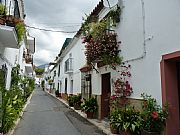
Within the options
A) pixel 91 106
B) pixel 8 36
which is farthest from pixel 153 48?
pixel 91 106

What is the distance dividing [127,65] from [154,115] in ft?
9.85

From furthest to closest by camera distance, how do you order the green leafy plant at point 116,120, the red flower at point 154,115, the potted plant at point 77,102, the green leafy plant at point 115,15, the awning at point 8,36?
the potted plant at point 77,102
the green leafy plant at point 115,15
the awning at point 8,36
the green leafy plant at point 116,120
the red flower at point 154,115

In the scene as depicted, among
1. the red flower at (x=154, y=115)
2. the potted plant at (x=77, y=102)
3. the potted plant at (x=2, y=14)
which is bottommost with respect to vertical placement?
the potted plant at (x=77, y=102)

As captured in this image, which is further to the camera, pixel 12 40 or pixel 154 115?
pixel 12 40

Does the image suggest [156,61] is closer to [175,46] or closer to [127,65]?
[175,46]

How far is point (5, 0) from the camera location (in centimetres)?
926

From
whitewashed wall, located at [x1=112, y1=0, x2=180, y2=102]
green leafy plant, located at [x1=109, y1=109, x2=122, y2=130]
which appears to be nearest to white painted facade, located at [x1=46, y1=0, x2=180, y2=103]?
whitewashed wall, located at [x1=112, y1=0, x2=180, y2=102]

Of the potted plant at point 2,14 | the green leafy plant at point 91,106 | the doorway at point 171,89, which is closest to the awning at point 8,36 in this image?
the potted plant at point 2,14

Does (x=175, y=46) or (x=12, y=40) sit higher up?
(x=12, y=40)

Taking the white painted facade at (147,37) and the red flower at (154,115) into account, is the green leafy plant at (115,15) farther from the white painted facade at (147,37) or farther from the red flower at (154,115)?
the red flower at (154,115)

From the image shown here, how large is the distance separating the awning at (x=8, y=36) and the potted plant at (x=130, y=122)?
5126 millimetres

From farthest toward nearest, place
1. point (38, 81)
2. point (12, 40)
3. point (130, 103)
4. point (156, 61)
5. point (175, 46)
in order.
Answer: point (38, 81), point (12, 40), point (130, 103), point (156, 61), point (175, 46)

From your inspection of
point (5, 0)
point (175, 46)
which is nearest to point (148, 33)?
point (175, 46)

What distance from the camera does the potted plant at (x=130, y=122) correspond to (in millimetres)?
6324
